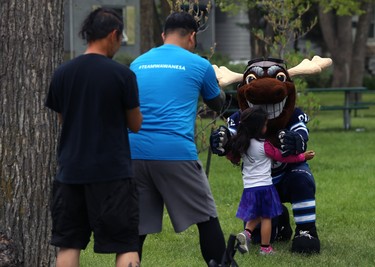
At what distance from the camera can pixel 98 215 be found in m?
5.19

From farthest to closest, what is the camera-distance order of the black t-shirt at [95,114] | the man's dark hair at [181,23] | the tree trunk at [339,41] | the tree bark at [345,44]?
1. the tree trunk at [339,41]
2. the tree bark at [345,44]
3. the man's dark hair at [181,23]
4. the black t-shirt at [95,114]

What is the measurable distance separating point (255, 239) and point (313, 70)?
152cm

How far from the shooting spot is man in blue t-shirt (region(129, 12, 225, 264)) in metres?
5.74

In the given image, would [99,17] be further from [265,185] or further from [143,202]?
[265,185]

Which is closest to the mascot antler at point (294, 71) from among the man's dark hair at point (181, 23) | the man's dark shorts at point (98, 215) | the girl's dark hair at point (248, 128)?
the girl's dark hair at point (248, 128)

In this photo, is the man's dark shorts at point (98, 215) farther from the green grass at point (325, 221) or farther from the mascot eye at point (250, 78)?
the mascot eye at point (250, 78)

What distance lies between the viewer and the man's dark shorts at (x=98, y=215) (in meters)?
5.15

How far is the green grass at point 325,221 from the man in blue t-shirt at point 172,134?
4.43 feet

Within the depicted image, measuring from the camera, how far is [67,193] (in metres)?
5.21

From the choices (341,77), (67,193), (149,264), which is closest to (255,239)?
(149,264)

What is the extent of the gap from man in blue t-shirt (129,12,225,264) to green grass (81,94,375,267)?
135cm

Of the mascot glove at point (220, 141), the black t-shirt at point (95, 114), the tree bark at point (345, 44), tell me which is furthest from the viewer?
the tree bark at point (345, 44)

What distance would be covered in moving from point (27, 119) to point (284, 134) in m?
2.19

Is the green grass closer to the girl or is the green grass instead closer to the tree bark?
the girl
